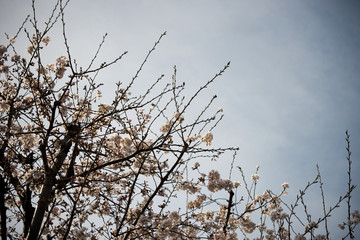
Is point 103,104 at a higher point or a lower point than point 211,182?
higher

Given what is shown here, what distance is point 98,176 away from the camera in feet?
19.1

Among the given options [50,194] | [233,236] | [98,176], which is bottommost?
[233,236]

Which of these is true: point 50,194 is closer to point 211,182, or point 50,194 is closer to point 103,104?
point 103,104

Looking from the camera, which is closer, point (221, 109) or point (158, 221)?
point (221, 109)

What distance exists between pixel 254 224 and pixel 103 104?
545 cm

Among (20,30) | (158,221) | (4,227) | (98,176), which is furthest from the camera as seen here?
(98,176)

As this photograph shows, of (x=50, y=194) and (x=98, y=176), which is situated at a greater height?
(x=98, y=176)

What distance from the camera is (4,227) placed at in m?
3.81

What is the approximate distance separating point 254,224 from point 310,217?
1951 mm

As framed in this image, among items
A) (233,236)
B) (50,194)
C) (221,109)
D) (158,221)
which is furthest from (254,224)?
(50,194)

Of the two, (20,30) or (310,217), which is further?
(20,30)

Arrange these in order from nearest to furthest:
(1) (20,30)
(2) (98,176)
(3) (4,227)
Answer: (3) (4,227) → (1) (20,30) → (2) (98,176)

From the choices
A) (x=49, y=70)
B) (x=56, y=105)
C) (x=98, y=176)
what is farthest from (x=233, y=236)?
(x=49, y=70)

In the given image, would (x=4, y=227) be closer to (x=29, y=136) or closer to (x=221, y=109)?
(x=29, y=136)
